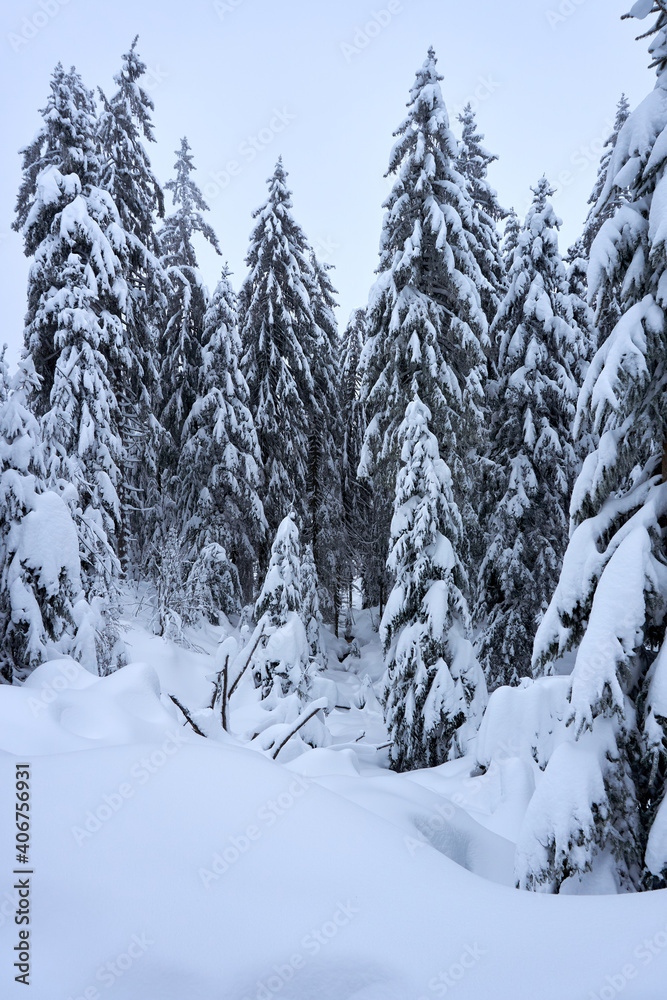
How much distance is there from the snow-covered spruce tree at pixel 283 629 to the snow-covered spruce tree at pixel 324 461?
21.2 feet

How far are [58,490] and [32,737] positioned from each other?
457cm

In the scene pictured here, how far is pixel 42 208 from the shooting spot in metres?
11.4

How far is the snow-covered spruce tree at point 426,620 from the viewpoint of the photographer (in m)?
9.15

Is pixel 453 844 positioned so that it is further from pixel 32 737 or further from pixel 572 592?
pixel 32 737

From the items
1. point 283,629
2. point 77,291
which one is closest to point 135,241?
point 77,291

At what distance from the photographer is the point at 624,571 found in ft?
11.7

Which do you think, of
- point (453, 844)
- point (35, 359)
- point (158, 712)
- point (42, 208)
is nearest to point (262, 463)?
point (35, 359)

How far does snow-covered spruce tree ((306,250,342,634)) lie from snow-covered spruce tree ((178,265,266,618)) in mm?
2045

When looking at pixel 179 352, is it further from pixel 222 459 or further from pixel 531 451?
pixel 531 451

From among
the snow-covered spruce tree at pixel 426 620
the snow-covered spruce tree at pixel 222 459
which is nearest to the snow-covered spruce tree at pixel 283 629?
the snow-covered spruce tree at pixel 426 620

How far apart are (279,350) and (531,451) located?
320 inches

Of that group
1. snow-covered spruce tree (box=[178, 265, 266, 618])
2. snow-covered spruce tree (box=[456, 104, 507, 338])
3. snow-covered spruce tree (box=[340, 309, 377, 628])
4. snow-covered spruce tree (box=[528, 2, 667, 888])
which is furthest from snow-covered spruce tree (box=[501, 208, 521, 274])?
snow-covered spruce tree (box=[528, 2, 667, 888])

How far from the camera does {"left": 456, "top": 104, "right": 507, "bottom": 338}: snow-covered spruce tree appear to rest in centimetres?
1471

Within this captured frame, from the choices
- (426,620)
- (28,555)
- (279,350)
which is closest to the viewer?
(28,555)
